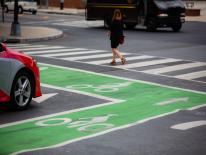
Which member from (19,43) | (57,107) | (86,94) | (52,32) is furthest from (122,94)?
(52,32)

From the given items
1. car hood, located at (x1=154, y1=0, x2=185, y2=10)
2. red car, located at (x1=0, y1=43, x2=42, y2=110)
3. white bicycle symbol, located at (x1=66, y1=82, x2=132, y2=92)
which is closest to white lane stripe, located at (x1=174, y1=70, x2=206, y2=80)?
white bicycle symbol, located at (x1=66, y1=82, x2=132, y2=92)

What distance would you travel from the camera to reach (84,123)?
10.0 meters

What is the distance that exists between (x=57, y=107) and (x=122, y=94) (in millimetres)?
2025

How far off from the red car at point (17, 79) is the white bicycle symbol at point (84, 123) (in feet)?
3.18

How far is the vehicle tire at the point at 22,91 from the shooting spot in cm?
1086

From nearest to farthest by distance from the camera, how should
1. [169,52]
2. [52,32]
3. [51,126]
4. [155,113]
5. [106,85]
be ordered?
[51,126]
[155,113]
[106,85]
[169,52]
[52,32]

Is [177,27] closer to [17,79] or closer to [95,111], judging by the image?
[95,111]

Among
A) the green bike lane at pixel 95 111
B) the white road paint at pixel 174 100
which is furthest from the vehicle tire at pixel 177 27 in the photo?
the white road paint at pixel 174 100

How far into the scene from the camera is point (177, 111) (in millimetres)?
11227

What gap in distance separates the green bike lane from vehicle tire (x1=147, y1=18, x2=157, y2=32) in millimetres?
17582

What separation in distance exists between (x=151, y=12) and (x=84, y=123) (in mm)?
24275

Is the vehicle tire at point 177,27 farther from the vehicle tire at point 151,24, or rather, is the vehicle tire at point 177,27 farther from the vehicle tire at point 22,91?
the vehicle tire at point 22,91

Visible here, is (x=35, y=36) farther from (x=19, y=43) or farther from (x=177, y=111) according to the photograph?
(x=177, y=111)

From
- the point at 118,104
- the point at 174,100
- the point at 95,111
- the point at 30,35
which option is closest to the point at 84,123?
the point at 95,111
